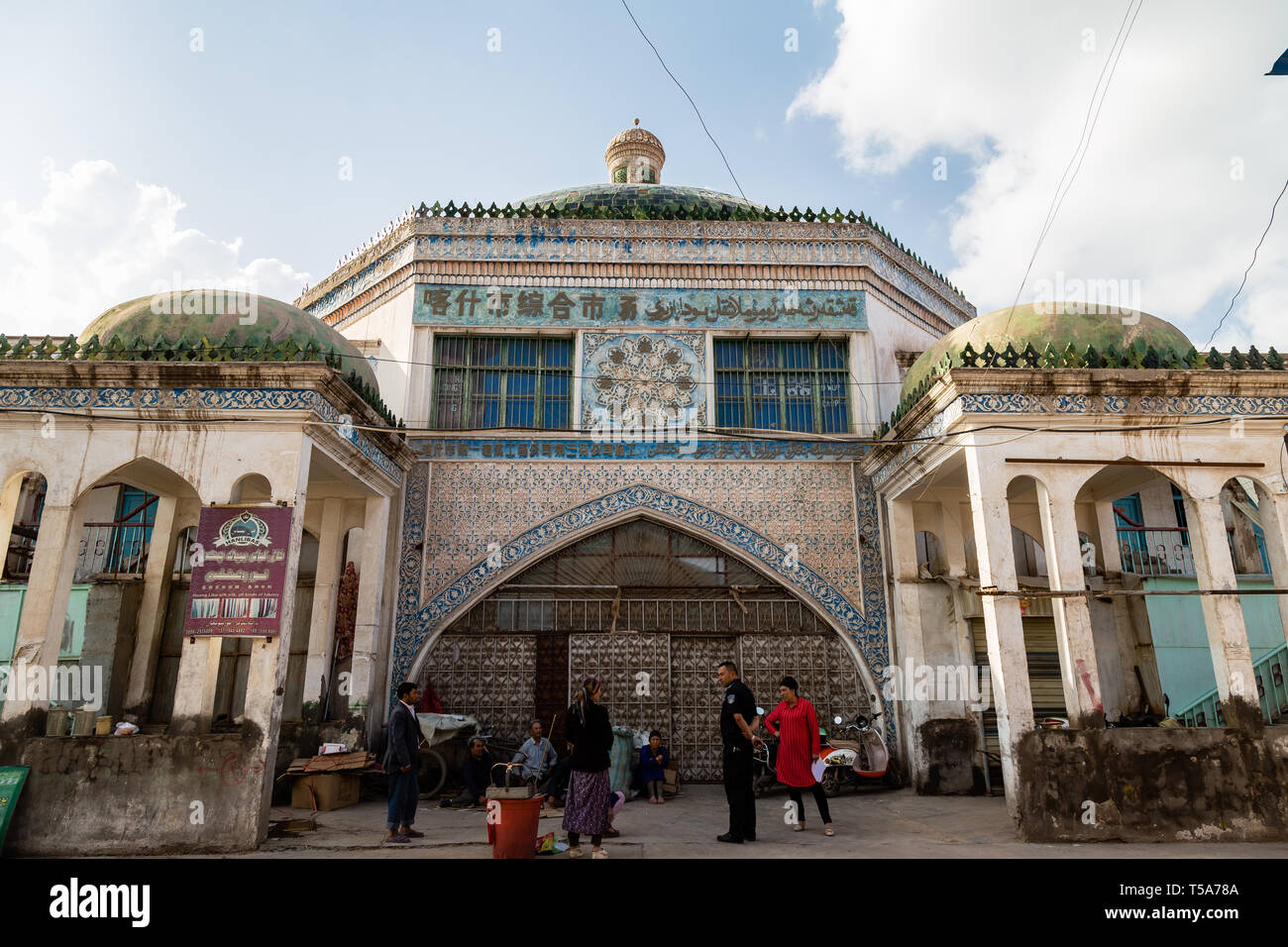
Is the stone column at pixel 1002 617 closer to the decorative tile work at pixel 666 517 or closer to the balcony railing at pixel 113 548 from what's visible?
the decorative tile work at pixel 666 517

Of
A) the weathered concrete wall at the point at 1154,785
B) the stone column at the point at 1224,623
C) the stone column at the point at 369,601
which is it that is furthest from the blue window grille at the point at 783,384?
the weathered concrete wall at the point at 1154,785

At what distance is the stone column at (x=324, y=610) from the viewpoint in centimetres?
910

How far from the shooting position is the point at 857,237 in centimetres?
1117

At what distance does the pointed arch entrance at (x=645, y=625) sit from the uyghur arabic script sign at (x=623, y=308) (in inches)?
96.9

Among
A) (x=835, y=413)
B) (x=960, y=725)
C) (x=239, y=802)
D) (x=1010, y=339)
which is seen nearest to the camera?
(x=239, y=802)

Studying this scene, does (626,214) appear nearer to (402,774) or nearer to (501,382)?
(501,382)

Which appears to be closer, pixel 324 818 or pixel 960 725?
pixel 324 818

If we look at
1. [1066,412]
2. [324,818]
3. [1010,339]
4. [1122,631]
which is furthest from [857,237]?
[324,818]

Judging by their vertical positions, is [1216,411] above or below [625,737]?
above

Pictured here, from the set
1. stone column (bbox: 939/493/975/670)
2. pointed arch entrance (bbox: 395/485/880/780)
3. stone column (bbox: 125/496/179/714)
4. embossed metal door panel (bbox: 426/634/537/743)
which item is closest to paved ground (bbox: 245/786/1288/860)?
embossed metal door panel (bbox: 426/634/537/743)

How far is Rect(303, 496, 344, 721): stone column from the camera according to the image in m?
Answer: 9.10

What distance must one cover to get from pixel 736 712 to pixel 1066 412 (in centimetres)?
405
